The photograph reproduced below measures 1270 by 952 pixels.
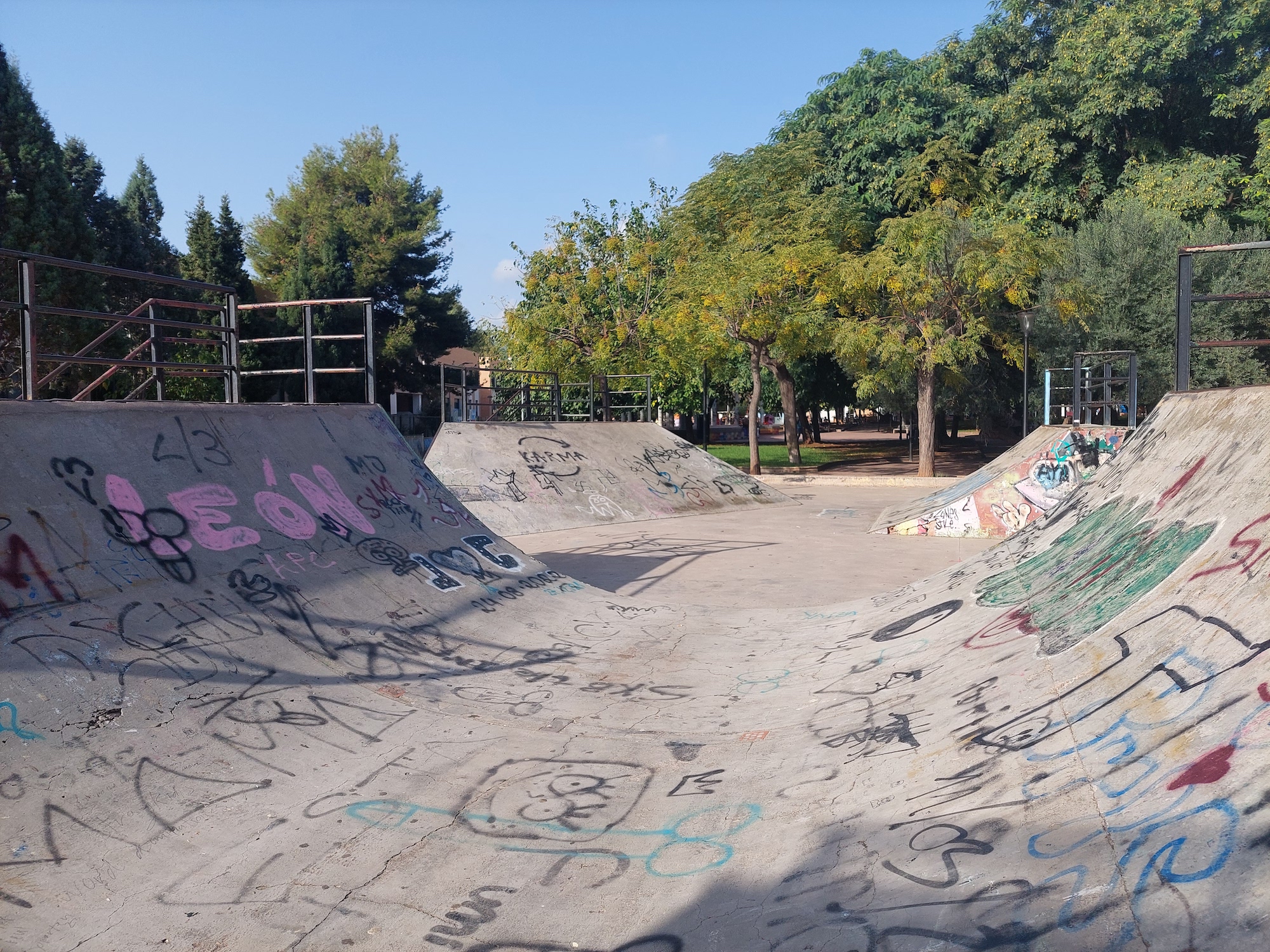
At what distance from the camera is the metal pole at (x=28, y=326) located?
5367mm

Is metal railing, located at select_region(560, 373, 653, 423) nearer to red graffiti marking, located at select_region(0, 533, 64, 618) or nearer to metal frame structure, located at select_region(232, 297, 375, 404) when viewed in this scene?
metal frame structure, located at select_region(232, 297, 375, 404)

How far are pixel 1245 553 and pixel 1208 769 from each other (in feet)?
4.90

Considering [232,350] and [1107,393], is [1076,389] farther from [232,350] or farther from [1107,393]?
[232,350]

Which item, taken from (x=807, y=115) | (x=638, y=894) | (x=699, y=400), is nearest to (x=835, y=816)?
(x=638, y=894)

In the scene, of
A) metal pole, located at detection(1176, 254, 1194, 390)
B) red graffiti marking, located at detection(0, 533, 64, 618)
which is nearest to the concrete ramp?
metal pole, located at detection(1176, 254, 1194, 390)

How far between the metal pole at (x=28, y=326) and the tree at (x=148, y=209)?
30.0 m

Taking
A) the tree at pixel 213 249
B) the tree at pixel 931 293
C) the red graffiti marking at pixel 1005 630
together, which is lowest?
the red graffiti marking at pixel 1005 630

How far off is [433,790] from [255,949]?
4.28ft

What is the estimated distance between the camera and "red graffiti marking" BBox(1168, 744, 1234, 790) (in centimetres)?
282

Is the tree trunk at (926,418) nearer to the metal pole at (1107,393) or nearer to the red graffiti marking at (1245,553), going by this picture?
the metal pole at (1107,393)

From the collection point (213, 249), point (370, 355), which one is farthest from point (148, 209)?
point (370, 355)

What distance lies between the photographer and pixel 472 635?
6.77 m

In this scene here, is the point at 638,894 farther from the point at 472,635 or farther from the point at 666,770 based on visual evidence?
the point at 472,635

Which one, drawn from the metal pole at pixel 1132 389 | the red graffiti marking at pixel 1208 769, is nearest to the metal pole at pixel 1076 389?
the metal pole at pixel 1132 389
